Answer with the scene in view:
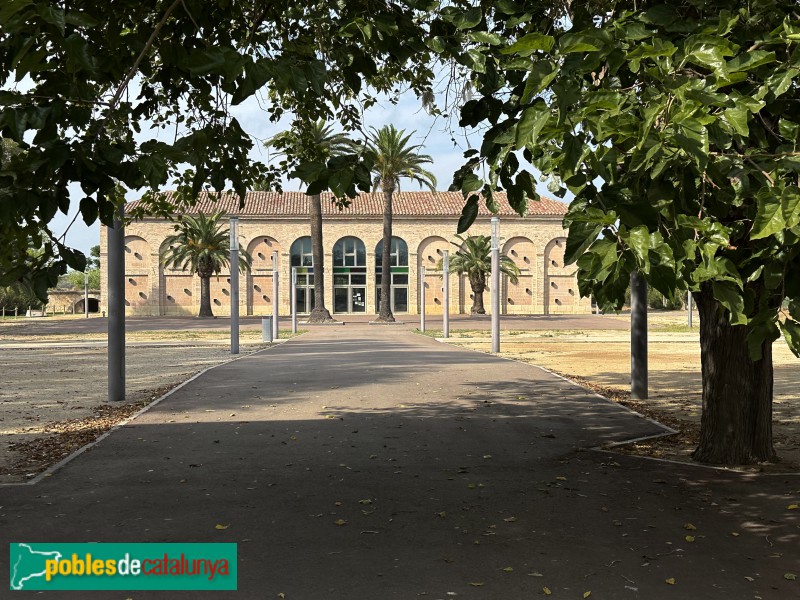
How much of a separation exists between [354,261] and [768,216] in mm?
72064

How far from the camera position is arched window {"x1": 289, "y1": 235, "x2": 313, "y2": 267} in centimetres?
7438

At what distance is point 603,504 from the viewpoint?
6773mm

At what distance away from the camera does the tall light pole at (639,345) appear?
14211 mm

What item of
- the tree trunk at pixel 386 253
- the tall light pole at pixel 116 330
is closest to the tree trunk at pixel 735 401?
the tall light pole at pixel 116 330

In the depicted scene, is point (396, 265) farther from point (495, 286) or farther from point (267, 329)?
point (495, 286)

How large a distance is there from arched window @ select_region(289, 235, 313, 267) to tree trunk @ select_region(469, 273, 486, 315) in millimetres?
14173

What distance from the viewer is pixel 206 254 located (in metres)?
68.6

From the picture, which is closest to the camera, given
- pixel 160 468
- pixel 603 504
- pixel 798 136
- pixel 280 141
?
pixel 798 136

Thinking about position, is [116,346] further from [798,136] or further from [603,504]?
[798,136]

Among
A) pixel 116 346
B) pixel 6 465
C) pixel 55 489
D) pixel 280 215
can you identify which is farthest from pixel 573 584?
pixel 280 215

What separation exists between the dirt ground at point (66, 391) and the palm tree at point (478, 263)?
40980 millimetres

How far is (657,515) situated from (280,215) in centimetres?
6851

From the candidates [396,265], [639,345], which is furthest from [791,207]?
[396,265]

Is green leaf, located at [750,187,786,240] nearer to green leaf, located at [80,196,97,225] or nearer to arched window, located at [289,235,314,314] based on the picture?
green leaf, located at [80,196,97,225]
